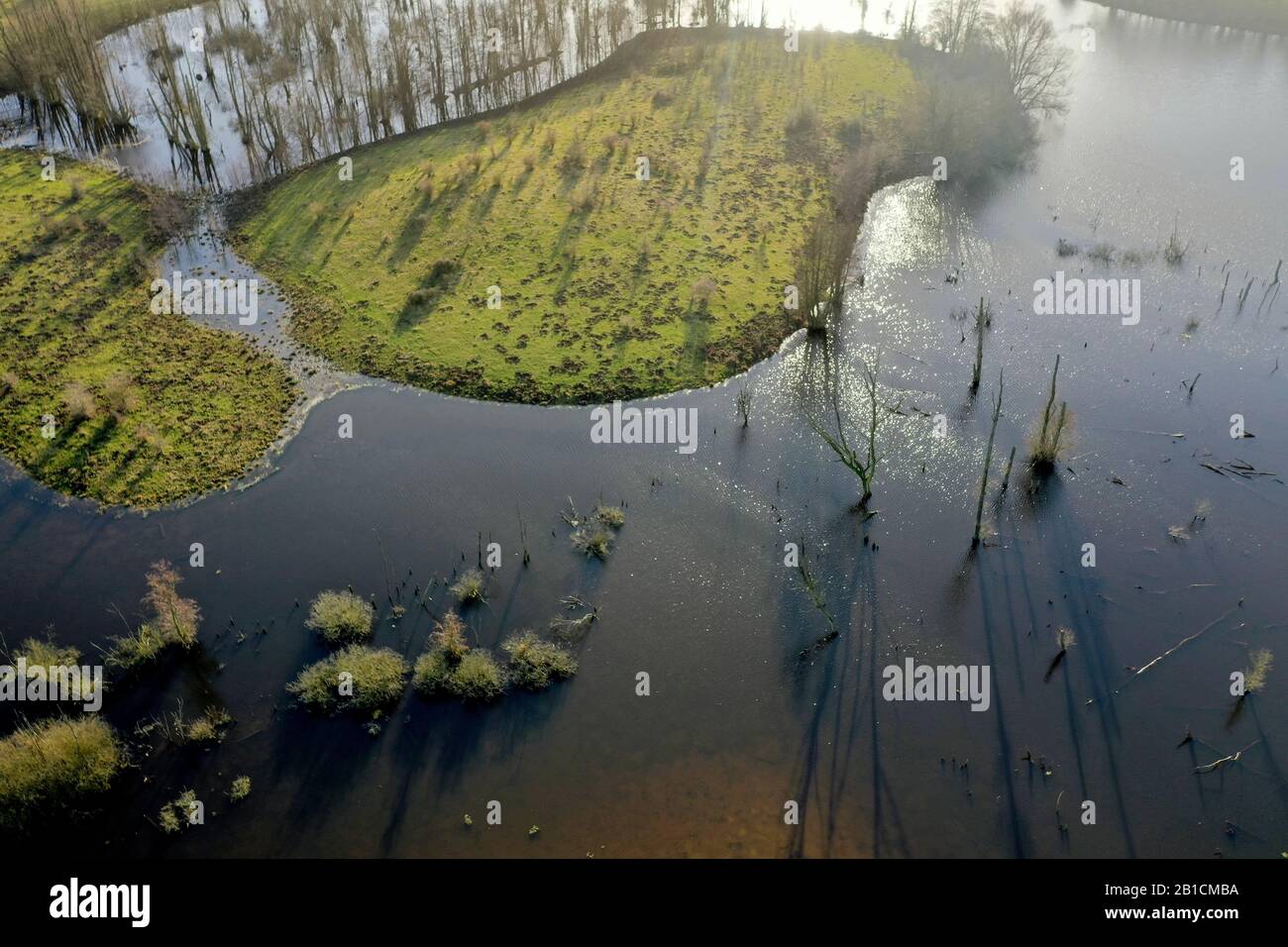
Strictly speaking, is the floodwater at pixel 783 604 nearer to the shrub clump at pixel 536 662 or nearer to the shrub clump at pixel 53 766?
the shrub clump at pixel 536 662

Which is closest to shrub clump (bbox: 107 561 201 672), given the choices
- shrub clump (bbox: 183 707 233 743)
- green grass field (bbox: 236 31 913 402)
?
shrub clump (bbox: 183 707 233 743)

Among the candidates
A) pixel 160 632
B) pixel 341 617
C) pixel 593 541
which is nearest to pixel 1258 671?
pixel 593 541

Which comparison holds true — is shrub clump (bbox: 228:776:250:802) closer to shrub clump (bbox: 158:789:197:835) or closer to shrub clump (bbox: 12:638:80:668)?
shrub clump (bbox: 158:789:197:835)

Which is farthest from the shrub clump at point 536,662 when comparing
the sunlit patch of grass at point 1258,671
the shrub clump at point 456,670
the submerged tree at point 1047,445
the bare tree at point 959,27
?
the bare tree at point 959,27

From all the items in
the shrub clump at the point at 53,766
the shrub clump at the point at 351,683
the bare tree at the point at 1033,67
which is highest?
the bare tree at the point at 1033,67

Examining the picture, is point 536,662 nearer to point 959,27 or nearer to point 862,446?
point 862,446

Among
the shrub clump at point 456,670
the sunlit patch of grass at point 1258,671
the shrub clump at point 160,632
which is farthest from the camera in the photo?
the shrub clump at point 160,632
